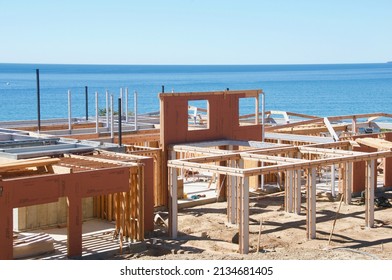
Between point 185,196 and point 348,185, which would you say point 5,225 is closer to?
point 185,196

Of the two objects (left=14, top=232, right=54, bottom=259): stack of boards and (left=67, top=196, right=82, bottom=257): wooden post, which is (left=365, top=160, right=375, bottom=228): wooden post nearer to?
(left=67, top=196, right=82, bottom=257): wooden post

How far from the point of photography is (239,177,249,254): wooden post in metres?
20.9

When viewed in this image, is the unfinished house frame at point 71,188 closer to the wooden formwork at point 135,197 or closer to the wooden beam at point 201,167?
the wooden formwork at point 135,197

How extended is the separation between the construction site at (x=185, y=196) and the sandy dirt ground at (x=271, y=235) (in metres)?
0.04

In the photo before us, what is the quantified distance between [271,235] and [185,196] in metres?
6.34

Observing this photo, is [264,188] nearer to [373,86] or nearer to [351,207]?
[351,207]

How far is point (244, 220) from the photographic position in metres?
21.0

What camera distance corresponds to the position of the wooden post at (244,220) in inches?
823

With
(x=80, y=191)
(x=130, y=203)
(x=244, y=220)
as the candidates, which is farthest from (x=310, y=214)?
(x=80, y=191)

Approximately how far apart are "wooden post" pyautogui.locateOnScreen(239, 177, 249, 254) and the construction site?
0.03 m

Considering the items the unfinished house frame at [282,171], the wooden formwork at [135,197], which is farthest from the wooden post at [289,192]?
the wooden formwork at [135,197]

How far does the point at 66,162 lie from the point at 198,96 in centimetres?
779

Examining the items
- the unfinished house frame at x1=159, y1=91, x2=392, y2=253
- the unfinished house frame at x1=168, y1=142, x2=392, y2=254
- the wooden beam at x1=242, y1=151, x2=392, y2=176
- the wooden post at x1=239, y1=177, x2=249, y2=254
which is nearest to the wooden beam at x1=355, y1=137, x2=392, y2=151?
the unfinished house frame at x1=159, y1=91, x2=392, y2=253

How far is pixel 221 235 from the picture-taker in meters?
23.8
